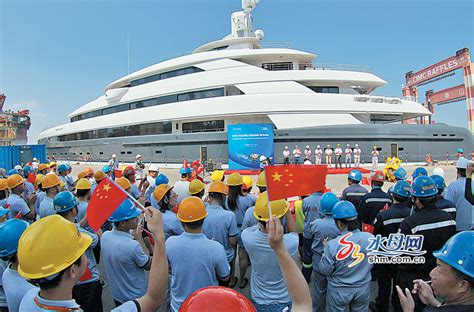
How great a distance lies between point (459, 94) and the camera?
36750mm

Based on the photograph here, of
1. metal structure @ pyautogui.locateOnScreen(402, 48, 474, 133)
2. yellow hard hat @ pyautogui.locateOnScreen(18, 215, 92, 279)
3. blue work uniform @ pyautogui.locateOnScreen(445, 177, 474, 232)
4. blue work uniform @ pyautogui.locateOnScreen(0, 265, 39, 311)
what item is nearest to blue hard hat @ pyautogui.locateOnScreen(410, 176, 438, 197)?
blue work uniform @ pyautogui.locateOnScreen(445, 177, 474, 232)

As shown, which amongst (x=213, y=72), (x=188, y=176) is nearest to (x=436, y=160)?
(x=213, y=72)

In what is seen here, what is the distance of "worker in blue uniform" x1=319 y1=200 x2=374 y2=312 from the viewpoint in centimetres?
249

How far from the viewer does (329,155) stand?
→ 19.0 meters

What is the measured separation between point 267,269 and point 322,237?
3.54 feet

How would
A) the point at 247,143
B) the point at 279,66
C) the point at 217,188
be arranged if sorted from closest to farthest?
1. the point at 217,188
2. the point at 247,143
3. the point at 279,66

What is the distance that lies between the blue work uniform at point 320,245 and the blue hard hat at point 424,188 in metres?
0.83

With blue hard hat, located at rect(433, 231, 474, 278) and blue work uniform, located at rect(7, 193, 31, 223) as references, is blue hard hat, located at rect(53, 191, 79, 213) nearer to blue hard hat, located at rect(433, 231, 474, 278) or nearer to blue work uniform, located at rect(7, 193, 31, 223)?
blue work uniform, located at rect(7, 193, 31, 223)

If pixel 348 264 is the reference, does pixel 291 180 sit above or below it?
above

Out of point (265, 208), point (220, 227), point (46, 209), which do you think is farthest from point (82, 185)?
point (265, 208)

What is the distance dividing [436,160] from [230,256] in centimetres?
2199

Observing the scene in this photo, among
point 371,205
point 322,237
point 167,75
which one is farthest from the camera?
point 167,75

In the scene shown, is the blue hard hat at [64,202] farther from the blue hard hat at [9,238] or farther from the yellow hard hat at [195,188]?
the yellow hard hat at [195,188]

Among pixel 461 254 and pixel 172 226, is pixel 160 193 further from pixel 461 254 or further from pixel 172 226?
pixel 461 254
